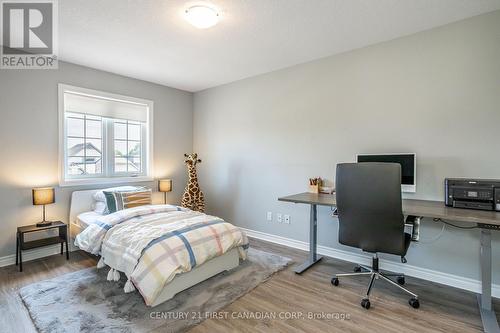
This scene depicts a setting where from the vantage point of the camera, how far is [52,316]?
6.63 ft

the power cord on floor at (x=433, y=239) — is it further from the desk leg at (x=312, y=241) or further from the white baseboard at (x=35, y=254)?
the white baseboard at (x=35, y=254)

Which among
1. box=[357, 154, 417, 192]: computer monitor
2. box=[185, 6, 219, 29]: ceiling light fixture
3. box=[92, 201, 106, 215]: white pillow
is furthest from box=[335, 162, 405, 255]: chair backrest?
box=[92, 201, 106, 215]: white pillow

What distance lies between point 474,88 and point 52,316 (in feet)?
13.4

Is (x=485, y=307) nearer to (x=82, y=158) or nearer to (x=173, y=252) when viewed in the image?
(x=173, y=252)

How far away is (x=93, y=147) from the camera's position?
3.86 metres

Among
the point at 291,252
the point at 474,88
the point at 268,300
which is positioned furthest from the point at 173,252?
the point at 474,88

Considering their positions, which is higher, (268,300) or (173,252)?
(173,252)

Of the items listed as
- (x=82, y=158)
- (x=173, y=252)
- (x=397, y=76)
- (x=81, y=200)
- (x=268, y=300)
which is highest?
(x=397, y=76)

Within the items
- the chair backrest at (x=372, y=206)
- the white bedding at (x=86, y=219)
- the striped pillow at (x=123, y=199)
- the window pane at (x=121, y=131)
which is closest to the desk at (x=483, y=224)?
the chair backrest at (x=372, y=206)

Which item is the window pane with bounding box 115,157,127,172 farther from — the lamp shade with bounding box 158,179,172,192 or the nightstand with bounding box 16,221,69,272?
the nightstand with bounding box 16,221,69,272

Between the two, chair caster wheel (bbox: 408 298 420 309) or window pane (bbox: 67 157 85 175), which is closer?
chair caster wheel (bbox: 408 298 420 309)

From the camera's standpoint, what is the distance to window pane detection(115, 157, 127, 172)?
13.5ft

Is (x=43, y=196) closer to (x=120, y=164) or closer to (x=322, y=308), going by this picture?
(x=120, y=164)

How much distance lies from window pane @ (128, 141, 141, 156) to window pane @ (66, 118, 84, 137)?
0.71 m
